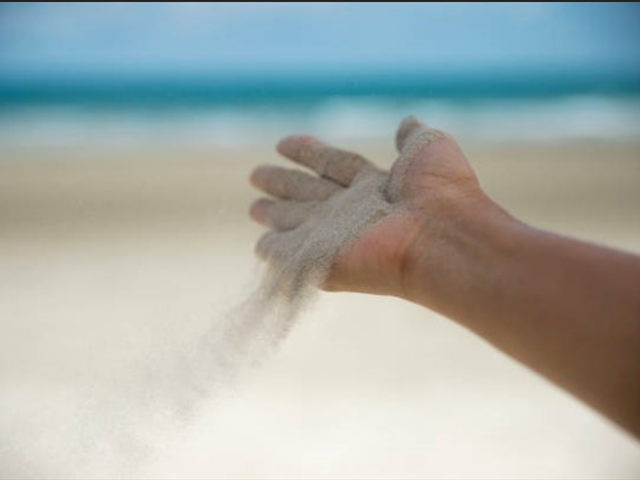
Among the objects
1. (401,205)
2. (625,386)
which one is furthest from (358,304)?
(625,386)

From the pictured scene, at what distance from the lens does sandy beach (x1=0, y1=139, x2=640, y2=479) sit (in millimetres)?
1350

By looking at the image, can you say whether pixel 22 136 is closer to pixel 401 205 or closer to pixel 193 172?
pixel 193 172

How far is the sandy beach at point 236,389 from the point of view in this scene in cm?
135

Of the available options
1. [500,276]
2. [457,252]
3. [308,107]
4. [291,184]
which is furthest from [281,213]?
[308,107]

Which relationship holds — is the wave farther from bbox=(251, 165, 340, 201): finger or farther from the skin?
the skin

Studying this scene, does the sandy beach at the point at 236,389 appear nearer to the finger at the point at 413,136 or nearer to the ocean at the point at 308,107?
the finger at the point at 413,136

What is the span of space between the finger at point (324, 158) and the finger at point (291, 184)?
0.08ft

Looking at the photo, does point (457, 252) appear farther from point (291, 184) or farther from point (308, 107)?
point (308, 107)

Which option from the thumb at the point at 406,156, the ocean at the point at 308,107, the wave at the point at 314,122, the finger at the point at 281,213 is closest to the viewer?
the thumb at the point at 406,156

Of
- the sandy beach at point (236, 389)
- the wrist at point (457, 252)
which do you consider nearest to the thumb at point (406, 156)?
the wrist at point (457, 252)

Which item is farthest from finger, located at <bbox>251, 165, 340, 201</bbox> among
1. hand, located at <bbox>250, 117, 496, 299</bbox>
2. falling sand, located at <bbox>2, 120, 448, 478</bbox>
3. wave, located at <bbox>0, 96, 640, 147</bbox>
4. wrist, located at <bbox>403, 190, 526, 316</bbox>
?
wave, located at <bbox>0, 96, 640, 147</bbox>

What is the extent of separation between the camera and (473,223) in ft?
3.69

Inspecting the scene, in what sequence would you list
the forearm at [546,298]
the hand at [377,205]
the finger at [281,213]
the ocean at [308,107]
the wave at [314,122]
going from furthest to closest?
the ocean at [308,107] < the wave at [314,122] < the finger at [281,213] < the hand at [377,205] < the forearm at [546,298]

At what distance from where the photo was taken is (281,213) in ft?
5.11
